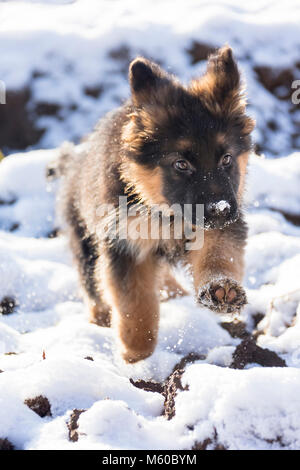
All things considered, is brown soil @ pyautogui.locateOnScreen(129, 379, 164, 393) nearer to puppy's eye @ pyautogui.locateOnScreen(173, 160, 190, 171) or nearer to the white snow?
puppy's eye @ pyautogui.locateOnScreen(173, 160, 190, 171)

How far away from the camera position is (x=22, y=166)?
5.83m

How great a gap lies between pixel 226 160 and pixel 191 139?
24cm

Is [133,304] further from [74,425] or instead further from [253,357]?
[74,425]

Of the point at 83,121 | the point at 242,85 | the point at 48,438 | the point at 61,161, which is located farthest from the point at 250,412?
the point at 83,121

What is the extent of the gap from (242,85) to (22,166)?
336 centimetres

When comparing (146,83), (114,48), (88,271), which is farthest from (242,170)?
(114,48)

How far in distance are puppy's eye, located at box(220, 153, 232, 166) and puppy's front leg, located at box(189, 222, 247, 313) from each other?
0.46 metres

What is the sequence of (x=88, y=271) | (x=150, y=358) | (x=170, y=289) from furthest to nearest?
1. (x=170, y=289)
2. (x=88, y=271)
3. (x=150, y=358)

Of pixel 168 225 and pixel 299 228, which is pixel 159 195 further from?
Answer: pixel 299 228

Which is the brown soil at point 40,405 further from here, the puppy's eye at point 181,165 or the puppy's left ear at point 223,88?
the puppy's left ear at point 223,88

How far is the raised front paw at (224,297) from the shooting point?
269 cm

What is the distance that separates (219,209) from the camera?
2562 mm

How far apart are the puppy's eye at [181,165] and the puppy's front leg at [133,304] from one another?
739 mm

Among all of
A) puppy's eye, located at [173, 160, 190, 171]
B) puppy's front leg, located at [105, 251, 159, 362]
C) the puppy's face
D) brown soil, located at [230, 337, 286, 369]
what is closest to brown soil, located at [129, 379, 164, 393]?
brown soil, located at [230, 337, 286, 369]
